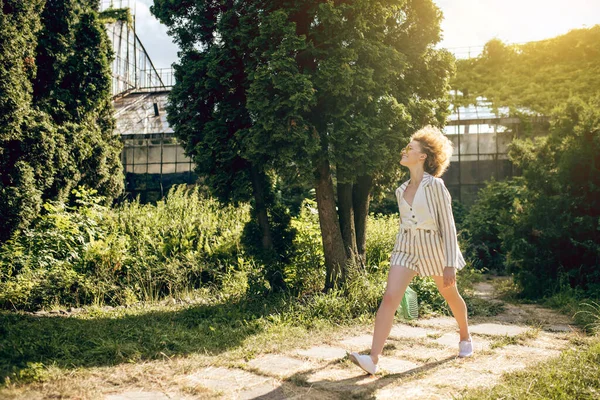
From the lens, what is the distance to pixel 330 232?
6227mm

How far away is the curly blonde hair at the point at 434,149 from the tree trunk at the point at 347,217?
273cm

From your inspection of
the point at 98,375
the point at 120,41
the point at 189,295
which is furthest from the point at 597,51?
the point at 98,375

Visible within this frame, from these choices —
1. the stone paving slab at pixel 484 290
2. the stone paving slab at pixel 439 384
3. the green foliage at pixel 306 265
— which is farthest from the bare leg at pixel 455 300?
the stone paving slab at pixel 484 290

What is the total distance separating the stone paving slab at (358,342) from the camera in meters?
4.31

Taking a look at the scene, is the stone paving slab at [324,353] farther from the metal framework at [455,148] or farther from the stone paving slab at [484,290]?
the metal framework at [455,148]

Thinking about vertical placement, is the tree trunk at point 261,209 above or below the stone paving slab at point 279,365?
above

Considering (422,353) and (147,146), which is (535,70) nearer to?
(147,146)

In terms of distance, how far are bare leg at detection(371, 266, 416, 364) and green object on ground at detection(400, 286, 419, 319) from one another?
194 centimetres

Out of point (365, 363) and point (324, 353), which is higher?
point (365, 363)

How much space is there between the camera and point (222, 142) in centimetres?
647

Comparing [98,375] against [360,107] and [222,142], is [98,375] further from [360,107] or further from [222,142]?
[360,107]

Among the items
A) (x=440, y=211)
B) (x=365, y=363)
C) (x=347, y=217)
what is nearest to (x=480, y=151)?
(x=347, y=217)

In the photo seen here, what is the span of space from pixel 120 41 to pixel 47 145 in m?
13.3

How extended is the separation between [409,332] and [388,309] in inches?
59.6
